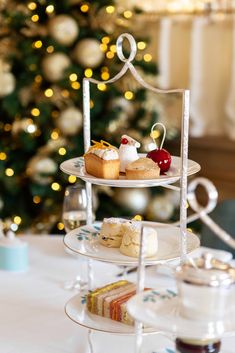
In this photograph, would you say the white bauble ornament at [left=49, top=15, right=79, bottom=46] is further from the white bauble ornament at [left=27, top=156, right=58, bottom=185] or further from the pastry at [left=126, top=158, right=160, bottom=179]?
the pastry at [left=126, top=158, right=160, bottom=179]

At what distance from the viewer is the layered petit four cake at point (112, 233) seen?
149 cm

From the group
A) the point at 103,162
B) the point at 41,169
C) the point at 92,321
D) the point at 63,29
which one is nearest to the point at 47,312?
the point at 92,321

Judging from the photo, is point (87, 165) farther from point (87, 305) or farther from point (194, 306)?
point (194, 306)

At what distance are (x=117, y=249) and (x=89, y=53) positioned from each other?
7.17 ft

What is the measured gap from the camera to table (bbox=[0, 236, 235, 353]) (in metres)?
1.52

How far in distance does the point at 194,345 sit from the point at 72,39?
260 cm

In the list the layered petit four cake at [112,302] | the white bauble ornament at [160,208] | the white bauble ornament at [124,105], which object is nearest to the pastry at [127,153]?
the layered petit four cake at [112,302]

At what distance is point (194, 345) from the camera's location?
115 centimetres

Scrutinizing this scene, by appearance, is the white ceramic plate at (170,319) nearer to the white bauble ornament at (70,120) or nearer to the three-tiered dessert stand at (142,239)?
the three-tiered dessert stand at (142,239)

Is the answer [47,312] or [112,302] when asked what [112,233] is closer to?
[112,302]

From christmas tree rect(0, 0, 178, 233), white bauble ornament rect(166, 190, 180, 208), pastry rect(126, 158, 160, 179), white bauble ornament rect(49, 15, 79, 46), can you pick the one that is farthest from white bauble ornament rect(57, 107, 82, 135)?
pastry rect(126, 158, 160, 179)

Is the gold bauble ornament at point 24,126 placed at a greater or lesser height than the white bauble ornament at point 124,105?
lesser

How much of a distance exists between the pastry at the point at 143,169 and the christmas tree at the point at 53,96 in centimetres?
214

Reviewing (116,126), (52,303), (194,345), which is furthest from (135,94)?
(194,345)
